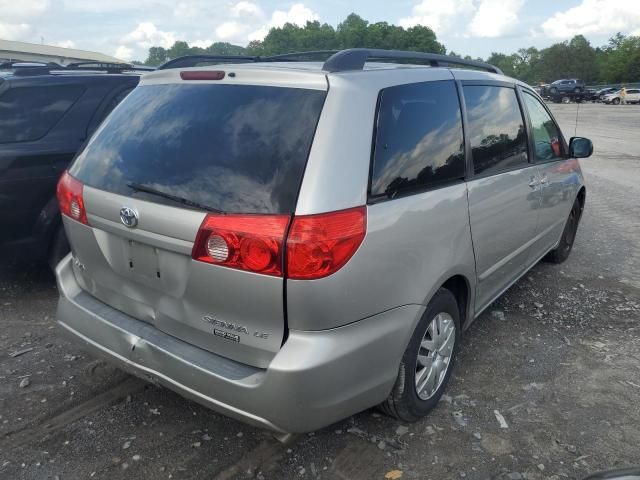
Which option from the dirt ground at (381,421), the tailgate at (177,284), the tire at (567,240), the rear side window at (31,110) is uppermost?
the rear side window at (31,110)

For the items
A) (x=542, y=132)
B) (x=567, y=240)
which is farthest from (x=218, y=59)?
(x=567, y=240)

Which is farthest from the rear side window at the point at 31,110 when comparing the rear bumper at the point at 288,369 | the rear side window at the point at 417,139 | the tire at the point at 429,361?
the tire at the point at 429,361

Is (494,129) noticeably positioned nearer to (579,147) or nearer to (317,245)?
(579,147)

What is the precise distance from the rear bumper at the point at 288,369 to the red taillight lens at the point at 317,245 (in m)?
0.25

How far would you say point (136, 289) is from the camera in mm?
2537

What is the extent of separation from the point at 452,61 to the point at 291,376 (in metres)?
2.21

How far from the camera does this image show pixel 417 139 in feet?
8.86

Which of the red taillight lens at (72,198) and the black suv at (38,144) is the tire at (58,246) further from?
the red taillight lens at (72,198)

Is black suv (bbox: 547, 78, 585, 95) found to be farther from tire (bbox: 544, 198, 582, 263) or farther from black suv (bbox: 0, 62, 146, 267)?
black suv (bbox: 0, 62, 146, 267)

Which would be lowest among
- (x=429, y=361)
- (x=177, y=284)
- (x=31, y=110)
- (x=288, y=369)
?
(x=429, y=361)

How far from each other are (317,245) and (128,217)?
2.89 feet

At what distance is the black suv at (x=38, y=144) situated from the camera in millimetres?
4133

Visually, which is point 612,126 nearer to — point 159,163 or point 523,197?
point 523,197

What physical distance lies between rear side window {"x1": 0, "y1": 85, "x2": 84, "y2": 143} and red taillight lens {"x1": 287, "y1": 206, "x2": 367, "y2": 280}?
10.5 ft
